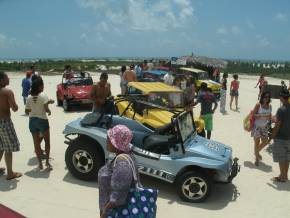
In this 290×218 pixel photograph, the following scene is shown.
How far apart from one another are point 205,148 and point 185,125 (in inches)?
21.8

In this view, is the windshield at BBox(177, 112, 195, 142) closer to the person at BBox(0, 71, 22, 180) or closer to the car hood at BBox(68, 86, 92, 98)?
the person at BBox(0, 71, 22, 180)

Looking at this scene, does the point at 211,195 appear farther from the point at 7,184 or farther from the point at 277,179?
the point at 7,184

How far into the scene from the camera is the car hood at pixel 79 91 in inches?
608

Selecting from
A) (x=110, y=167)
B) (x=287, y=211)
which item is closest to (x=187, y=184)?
(x=287, y=211)

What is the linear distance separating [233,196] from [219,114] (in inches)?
357

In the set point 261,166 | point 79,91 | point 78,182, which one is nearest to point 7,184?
point 78,182

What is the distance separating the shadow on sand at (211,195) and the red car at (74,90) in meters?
8.60

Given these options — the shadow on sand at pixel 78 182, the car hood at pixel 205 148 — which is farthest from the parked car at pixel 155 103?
the shadow on sand at pixel 78 182

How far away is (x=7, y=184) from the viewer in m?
6.87

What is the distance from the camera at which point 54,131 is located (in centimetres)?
1140

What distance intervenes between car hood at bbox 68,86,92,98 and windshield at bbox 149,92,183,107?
605 cm

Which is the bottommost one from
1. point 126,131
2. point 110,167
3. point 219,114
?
point 219,114

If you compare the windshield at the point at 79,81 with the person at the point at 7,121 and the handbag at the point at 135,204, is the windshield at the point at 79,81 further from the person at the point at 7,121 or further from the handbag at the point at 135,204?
the handbag at the point at 135,204

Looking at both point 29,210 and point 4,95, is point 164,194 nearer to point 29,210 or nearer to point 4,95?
point 29,210
